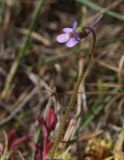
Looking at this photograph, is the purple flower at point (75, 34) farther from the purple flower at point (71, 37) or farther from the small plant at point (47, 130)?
the small plant at point (47, 130)

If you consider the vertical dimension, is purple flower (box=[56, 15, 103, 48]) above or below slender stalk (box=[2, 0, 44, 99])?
above

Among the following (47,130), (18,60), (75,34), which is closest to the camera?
(75,34)

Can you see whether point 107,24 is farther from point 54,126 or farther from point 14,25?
point 54,126

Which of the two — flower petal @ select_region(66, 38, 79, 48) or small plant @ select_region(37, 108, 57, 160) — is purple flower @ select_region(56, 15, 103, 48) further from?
small plant @ select_region(37, 108, 57, 160)

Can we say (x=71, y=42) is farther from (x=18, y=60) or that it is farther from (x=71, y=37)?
(x=18, y=60)

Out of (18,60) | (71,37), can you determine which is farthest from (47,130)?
(18,60)

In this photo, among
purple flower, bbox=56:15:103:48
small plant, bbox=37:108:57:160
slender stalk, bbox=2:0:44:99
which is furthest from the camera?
slender stalk, bbox=2:0:44:99

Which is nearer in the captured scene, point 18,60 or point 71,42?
point 71,42

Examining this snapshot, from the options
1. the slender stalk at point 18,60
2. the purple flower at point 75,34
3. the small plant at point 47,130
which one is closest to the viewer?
the purple flower at point 75,34

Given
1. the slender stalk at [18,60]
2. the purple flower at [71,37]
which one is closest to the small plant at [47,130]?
the purple flower at [71,37]

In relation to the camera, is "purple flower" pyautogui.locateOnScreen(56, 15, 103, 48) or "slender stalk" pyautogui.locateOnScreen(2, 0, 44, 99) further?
"slender stalk" pyautogui.locateOnScreen(2, 0, 44, 99)

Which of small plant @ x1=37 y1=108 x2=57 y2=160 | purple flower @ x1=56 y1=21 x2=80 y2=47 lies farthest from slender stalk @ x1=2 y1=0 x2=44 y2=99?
purple flower @ x1=56 y1=21 x2=80 y2=47
